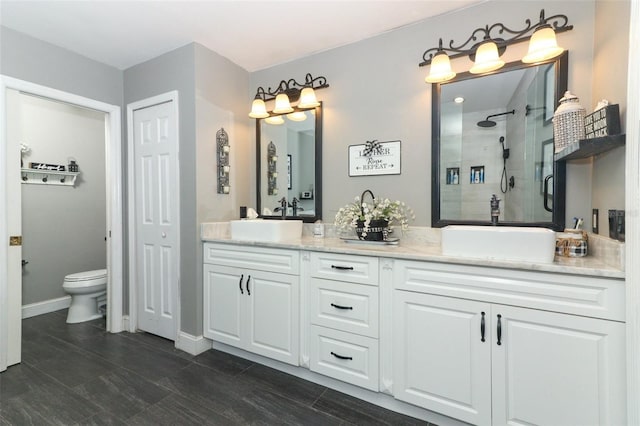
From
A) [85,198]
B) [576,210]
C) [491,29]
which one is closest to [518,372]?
[576,210]

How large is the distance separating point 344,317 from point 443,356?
578 millimetres

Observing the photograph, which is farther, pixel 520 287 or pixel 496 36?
pixel 496 36

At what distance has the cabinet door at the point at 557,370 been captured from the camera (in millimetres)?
1200

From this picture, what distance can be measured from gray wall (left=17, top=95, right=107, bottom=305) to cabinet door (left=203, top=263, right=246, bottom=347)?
2225 mm

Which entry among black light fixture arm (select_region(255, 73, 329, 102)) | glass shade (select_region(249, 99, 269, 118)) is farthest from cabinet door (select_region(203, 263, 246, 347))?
black light fixture arm (select_region(255, 73, 329, 102))

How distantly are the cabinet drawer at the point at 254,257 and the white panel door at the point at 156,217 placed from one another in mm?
383

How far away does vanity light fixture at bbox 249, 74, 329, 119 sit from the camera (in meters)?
2.45

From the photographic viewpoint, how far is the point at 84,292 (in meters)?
2.97

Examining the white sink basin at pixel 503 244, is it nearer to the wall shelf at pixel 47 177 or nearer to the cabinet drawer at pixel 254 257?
the cabinet drawer at pixel 254 257

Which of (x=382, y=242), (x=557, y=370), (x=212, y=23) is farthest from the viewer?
(x=212, y=23)

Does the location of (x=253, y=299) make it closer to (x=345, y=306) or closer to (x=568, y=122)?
(x=345, y=306)

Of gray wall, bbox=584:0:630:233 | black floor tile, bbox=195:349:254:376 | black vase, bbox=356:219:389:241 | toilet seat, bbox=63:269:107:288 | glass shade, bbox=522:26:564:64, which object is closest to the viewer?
gray wall, bbox=584:0:630:233

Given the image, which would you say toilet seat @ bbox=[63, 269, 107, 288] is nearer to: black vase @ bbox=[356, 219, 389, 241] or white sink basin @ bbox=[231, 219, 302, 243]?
white sink basin @ bbox=[231, 219, 302, 243]

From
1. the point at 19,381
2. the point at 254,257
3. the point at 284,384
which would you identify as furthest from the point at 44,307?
the point at 284,384
